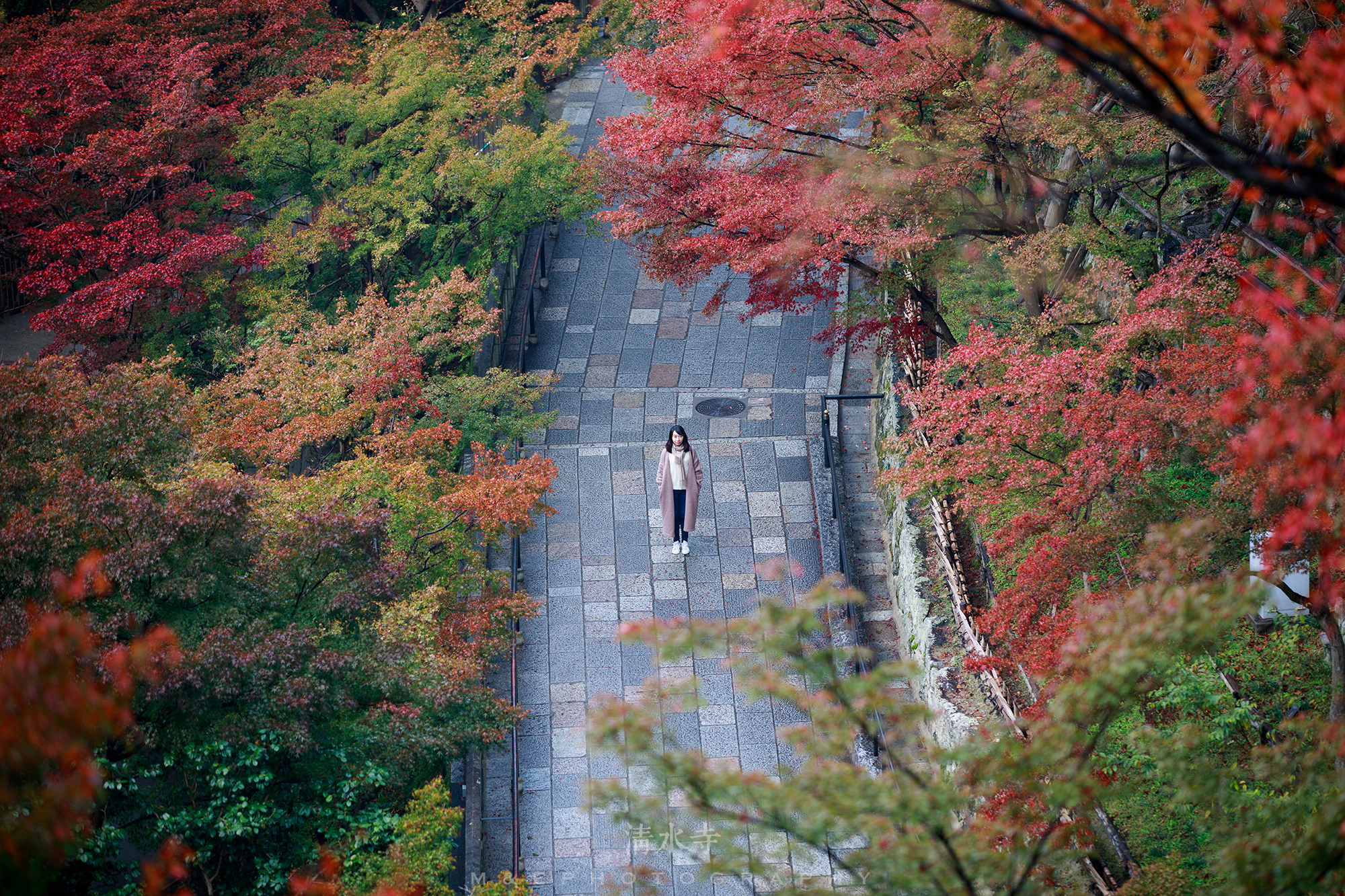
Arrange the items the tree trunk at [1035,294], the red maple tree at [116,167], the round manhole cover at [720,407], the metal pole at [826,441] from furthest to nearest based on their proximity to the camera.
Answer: the round manhole cover at [720,407], the metal pole at [826,441], the red maple tree at [116,167], the tree trunk at [1035,294]

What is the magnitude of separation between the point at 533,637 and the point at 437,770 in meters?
3.20

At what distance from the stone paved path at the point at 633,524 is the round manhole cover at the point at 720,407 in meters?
0.11

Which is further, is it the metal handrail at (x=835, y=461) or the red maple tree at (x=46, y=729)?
the metal handrail at (x=835, y=461)

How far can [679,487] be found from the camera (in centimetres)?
1114

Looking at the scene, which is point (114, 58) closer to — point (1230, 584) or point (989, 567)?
point (989, 567)

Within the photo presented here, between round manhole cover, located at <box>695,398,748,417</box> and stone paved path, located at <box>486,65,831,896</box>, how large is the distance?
0.11m

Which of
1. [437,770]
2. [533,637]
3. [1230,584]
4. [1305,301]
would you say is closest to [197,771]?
Answer: [437,770]

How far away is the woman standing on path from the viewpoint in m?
10.8

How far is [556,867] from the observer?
30.0 ft

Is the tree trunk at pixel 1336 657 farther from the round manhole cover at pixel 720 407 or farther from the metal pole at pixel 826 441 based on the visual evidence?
the round manhole cover at pixel 720 407

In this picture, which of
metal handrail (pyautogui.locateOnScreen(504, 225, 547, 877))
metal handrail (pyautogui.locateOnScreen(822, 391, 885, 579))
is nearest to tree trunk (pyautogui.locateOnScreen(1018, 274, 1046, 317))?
metal handrail (pyautogui.locateOnScreen(822, 391, 885, 579))

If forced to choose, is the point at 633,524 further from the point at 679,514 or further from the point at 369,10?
the point at 369,10

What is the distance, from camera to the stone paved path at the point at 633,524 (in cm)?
962

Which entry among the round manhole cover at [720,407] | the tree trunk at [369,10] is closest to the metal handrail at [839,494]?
the round manhole cover at [720,407]
